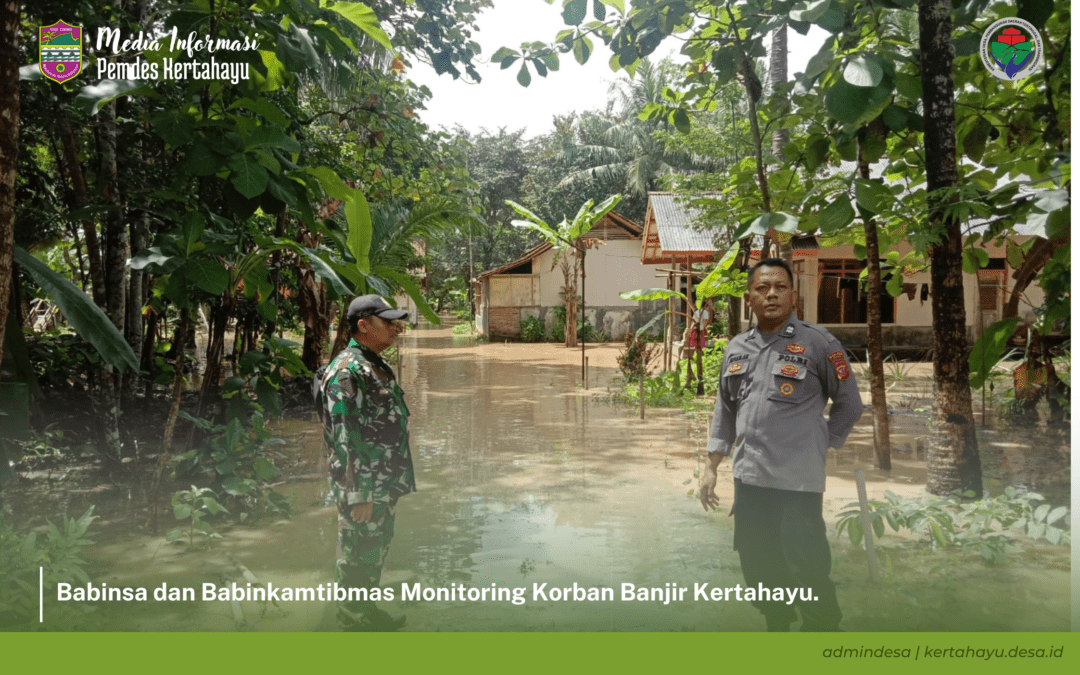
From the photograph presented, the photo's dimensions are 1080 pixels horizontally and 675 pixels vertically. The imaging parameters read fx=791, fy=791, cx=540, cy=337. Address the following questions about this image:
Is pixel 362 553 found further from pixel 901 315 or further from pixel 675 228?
pixel 901 315

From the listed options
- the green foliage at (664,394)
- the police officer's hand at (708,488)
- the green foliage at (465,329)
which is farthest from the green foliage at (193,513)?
the green foliage at (465,329)

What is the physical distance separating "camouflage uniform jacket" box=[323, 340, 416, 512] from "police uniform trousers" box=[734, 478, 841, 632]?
4.27 feet

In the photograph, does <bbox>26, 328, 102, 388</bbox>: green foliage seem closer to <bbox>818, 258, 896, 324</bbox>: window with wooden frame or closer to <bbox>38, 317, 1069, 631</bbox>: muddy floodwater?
<bbox>38, 317, 1069, 631</bbox>: muddy floodwater

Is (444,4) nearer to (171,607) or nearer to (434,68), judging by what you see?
(434,68)

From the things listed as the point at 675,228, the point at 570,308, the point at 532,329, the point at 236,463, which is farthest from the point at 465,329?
the point at 236,463

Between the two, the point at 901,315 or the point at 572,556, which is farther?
the point at 901,315

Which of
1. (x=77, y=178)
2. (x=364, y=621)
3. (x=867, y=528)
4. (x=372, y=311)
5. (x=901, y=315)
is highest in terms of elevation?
(x=77, y=178)

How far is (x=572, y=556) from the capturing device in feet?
14.1

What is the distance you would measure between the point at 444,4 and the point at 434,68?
1.85 ft

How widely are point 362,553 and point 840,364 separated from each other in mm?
1888

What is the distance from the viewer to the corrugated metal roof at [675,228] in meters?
13.6

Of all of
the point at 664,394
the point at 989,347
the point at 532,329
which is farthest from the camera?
the point at 532,329

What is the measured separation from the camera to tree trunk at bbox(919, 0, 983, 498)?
13.9ft

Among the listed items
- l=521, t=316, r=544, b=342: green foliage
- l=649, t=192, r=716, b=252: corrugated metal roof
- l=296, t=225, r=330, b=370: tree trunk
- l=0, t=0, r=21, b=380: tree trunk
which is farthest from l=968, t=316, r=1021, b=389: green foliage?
l=521, t=316, r=544, b=342: green foliage
